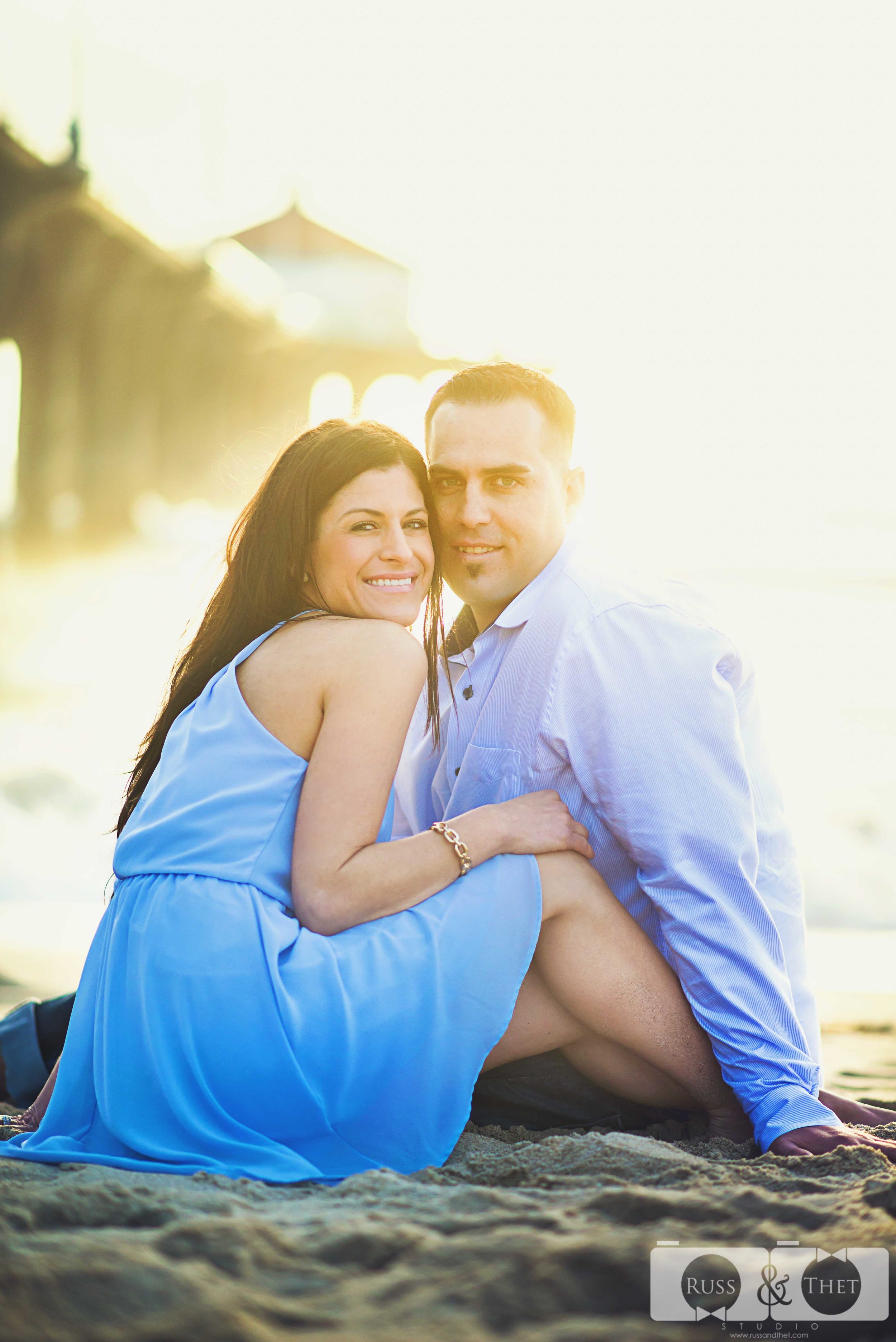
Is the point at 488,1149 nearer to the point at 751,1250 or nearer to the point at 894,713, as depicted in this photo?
the point at 751,1250

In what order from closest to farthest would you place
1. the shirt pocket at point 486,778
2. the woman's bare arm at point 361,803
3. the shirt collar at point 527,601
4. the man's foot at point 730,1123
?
the woman's bare arm at point 361,803, the man's foot at point 730,1123, the shirt pocket at point 486,778, the shirt collar at point 527,601

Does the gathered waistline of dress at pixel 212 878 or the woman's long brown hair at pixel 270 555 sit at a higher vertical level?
the woman's long brown hair at pixel 270 555

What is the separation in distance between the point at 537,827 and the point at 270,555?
758 millimetres

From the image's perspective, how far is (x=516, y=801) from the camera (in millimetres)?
2201

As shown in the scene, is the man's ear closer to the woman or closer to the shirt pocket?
the shirt pocket

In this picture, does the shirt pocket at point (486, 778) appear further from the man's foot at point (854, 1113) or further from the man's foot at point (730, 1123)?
the man's foot at point (854, 1113)

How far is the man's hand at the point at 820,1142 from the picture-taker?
1973 millimetres

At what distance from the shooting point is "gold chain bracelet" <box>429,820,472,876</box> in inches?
80.1

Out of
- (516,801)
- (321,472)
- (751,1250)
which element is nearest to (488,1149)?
(516,801)

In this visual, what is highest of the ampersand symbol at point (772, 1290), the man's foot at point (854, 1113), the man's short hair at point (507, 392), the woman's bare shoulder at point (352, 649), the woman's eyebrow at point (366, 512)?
the man's short hair at point (507, 392)

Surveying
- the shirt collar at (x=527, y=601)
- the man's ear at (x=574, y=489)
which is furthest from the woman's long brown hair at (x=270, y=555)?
the man's ear at (x=574, y=489)

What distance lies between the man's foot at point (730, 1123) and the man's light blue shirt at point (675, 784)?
0.33 feet

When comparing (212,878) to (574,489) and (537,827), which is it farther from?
(574,489)

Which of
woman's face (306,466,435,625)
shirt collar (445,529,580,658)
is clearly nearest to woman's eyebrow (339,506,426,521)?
woman's face (306,466,435,625)
